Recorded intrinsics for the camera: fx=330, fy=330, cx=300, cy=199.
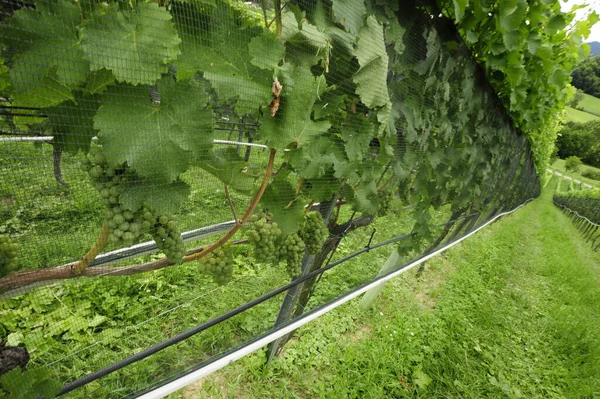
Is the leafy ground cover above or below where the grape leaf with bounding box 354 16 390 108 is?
below

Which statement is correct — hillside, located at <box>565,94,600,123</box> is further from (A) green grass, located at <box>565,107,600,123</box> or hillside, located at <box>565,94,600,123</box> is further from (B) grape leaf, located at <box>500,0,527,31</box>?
(B) grape leaf, located at <box>500,0,527,31</box>

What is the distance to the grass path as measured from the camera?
8.59ft

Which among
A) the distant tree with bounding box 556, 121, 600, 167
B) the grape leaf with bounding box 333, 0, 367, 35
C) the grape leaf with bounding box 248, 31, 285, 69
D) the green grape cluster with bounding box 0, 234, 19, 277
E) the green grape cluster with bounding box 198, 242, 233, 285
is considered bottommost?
the green grape cluster with bounding box 198, 242, 233, 285

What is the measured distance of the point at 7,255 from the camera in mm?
804

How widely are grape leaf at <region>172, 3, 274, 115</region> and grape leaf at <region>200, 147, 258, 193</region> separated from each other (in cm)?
18

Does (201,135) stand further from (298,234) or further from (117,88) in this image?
(298,234)

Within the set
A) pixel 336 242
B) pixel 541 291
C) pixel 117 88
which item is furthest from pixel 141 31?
pixel 541 291

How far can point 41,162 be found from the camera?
87cm

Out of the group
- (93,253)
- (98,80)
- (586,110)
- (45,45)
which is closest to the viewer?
(45,45)

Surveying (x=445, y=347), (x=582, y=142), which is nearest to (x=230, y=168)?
(x=445, y=347)

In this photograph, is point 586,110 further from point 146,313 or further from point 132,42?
point 132,42

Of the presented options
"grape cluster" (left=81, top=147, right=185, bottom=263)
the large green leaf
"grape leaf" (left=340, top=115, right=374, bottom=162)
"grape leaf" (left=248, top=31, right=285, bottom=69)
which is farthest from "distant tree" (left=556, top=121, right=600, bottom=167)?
the large green leaf

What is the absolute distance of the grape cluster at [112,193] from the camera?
0.79 metres

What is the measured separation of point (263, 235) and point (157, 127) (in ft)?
2.22
